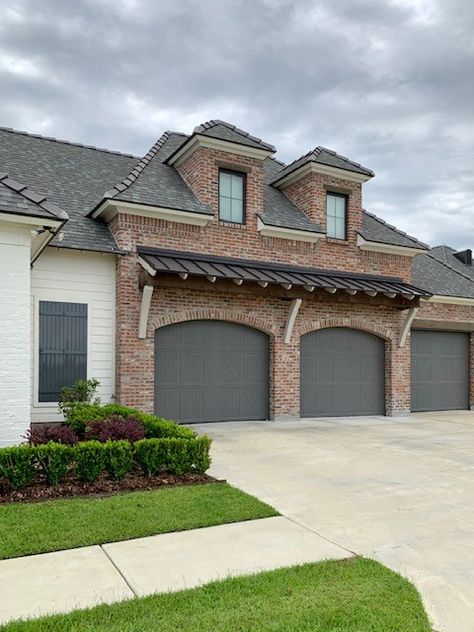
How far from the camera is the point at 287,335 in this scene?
13039mm

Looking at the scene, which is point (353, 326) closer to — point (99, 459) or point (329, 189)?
→ point (329, 189)

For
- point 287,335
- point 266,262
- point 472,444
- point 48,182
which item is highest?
point 48,182

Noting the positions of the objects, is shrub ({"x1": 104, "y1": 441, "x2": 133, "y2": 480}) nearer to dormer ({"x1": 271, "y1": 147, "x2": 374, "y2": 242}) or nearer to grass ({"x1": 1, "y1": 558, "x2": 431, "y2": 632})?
grass ({"x1": 1, "y1": 558, "x2": 431, "y2": 632})

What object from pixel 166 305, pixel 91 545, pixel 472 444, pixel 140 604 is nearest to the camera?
pixel 140 604

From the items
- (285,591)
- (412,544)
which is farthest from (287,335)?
(285,591)

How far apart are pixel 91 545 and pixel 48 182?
10352mm

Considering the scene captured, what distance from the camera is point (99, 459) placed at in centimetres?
625

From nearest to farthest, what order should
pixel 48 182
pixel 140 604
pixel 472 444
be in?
pixel 140 604 → pixel 472 444 → pixel 48 182

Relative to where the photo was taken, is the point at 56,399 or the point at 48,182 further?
the point at 48,182

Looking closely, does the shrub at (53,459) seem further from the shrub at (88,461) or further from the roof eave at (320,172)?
the roof eave at (320,172)

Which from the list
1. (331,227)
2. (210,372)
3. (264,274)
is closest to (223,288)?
(264,274)

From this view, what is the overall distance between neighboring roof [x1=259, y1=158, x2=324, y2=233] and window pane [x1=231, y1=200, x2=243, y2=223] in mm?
536

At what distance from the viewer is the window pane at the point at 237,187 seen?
42.9 ft

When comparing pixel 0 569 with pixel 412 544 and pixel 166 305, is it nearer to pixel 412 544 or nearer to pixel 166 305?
pixel 412 544
